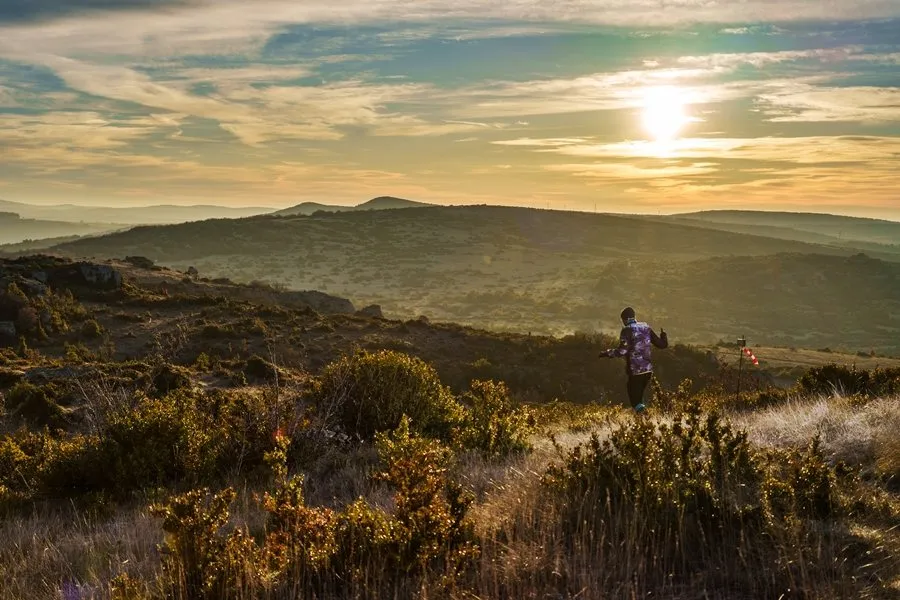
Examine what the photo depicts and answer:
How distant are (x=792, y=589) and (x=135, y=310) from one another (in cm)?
2938

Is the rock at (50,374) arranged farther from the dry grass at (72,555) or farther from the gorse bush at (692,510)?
the gorse bush at (692,510)

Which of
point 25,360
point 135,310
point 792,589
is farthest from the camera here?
point 135,310

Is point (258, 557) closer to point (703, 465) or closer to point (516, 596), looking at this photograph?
point (516, 596)

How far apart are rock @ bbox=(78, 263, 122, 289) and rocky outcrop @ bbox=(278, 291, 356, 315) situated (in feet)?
28.9

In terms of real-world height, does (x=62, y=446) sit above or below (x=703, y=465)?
below

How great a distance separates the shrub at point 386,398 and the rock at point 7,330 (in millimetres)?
18129

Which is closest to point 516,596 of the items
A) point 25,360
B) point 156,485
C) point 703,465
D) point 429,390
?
point 703,465

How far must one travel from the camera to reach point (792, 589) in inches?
123

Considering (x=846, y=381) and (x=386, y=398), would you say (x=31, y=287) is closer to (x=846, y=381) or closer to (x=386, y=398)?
(x=386, y=398)

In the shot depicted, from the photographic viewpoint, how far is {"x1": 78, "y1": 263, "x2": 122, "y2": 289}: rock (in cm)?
3072

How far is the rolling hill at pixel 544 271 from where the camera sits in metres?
65.1

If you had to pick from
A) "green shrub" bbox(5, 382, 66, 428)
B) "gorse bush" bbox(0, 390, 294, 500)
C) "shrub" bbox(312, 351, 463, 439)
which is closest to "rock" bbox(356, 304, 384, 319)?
"green shrub" bbox(5, 382, 66, 428)

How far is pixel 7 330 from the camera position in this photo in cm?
2242

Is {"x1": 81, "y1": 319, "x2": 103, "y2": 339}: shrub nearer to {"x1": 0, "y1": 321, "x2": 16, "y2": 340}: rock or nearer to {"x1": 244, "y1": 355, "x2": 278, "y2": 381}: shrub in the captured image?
{"x1": 0, "y1": 321, "x2": 16, "y2": 340}: rock
